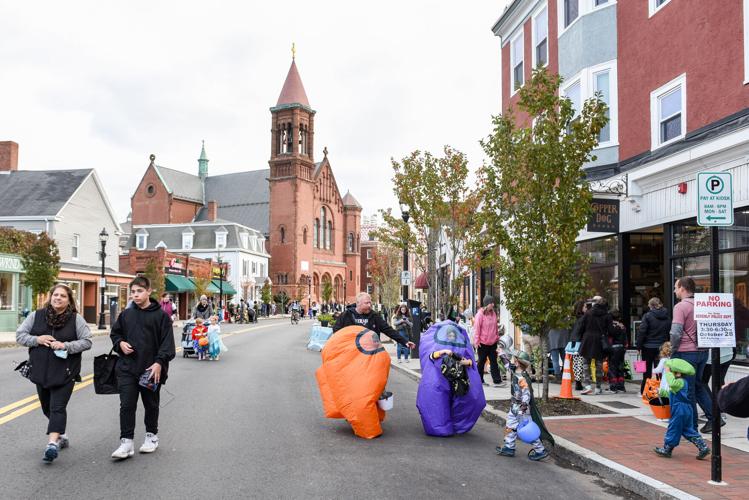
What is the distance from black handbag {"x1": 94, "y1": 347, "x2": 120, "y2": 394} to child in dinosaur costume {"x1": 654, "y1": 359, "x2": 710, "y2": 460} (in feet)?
18.4

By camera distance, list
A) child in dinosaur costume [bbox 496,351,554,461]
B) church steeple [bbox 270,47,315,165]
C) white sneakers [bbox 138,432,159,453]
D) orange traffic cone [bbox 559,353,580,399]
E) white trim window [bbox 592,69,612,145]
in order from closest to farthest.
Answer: white sneakers [bbox 138,432,159,453] → child in dinosaur costume [bbox 496,351,554,461] → orange traffic cone [bbox 559,353,580,399] → white trim window [bbox 592,69,612,145] → church steeple [bbox 270,47,315,165]

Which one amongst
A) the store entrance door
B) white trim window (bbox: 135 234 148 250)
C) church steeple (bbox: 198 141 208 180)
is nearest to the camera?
the store entrance door

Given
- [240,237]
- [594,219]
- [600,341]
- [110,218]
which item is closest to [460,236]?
[594,219]

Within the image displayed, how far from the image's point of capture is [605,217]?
13.8 m

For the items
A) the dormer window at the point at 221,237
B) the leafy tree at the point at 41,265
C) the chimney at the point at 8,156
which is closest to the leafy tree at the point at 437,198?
the leafy tree at the point at 41,265

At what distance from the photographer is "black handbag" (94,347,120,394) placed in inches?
263

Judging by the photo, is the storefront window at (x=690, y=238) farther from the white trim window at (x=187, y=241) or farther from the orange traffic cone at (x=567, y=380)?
the white trim window at (x=187, y=241)

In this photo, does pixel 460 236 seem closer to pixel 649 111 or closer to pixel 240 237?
pixel 649 111

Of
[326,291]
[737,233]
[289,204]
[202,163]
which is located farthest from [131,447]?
[202,163]

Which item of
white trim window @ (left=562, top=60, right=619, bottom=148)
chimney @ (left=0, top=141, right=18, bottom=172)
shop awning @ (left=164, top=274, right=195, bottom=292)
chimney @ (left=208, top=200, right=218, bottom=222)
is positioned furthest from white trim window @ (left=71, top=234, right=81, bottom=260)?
chimney @ (left=208, top=200, right=218, bottom=222)

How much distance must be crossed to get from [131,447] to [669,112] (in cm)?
1133

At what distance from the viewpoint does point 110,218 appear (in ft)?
149

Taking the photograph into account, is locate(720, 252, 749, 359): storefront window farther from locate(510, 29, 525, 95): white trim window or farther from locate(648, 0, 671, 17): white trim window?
locate(510, 29, 525, 95): white trim window

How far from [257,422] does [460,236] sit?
12774 millimetres
